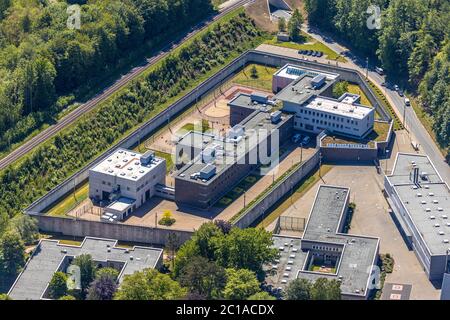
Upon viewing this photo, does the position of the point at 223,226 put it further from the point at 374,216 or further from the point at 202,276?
the point at 374,216

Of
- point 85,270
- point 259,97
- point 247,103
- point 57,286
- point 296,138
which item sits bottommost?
point 57,286

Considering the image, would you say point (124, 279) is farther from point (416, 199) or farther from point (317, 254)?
point (416, 199)

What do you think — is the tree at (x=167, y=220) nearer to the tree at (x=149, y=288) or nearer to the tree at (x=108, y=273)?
the tree at (x=108, y=273)

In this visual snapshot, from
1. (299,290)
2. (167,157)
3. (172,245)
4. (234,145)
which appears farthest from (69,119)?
(299,290)

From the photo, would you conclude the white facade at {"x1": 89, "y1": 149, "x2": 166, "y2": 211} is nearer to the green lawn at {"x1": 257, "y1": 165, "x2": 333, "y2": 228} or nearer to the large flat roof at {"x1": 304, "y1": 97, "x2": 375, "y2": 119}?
the green lawn at {"x1": 257, "y1": 165, "x2": 333, "y2": 228}

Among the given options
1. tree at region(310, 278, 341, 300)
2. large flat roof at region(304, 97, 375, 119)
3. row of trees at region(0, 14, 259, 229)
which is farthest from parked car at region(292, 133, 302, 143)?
tree at region(310, 278, 341, 300)
